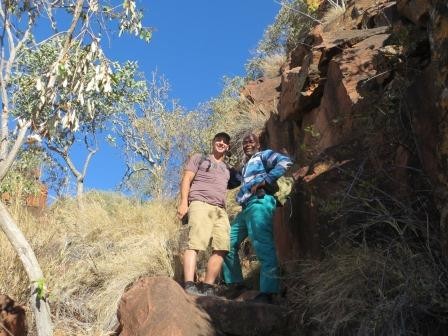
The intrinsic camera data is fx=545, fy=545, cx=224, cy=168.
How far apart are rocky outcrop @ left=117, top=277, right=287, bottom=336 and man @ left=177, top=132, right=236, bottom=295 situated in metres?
0.71

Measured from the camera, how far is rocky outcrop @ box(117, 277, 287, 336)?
418cm

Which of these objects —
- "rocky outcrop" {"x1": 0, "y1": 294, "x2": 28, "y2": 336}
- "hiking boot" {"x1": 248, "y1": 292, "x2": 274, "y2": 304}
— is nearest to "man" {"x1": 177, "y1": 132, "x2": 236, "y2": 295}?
"hiking boot" {"x1": 248, "y1": 292, "x2": 274, "y2": 304}

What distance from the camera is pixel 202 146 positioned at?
46.1 ft

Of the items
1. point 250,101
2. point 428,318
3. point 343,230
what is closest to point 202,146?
point 250,101

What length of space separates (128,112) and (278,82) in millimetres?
6577

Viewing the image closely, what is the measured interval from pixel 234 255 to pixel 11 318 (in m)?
2.22

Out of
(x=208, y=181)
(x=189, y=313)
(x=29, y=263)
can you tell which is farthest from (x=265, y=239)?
(x=29, y=263)

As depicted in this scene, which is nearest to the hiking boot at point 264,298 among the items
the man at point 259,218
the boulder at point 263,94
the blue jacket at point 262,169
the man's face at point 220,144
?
the man at point 259,218

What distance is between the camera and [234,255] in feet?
18.7

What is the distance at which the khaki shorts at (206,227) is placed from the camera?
17.9 ft

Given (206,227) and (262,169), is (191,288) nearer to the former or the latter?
(206,227)

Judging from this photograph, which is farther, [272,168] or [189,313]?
[272,168]

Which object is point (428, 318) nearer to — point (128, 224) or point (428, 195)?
point (428, 195)

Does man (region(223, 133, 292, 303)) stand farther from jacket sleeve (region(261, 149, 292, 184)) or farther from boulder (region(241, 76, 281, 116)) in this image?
boulder (region(241, 76, 281, 116))
